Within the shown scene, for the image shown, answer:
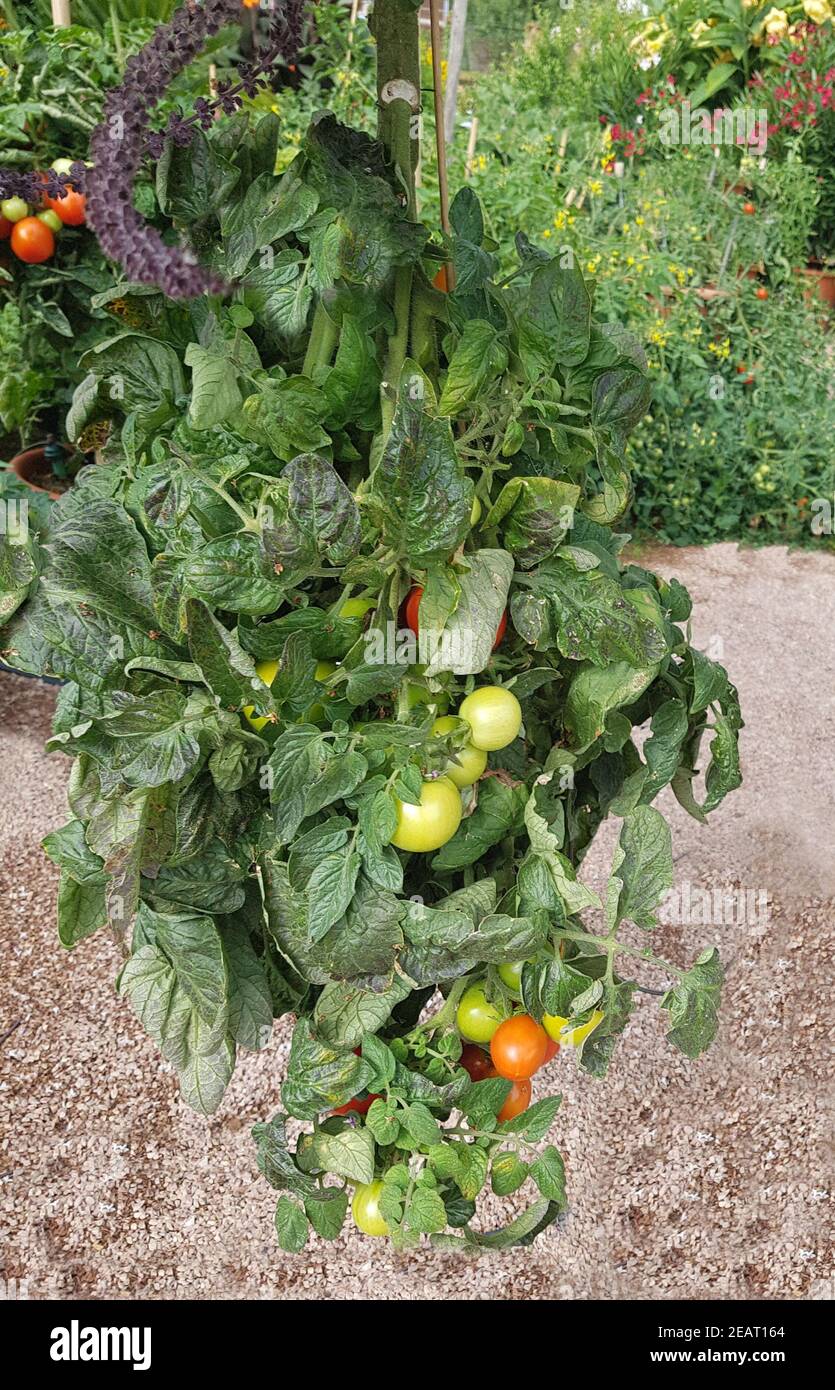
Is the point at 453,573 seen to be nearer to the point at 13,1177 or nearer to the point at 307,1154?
the point at 307,1154

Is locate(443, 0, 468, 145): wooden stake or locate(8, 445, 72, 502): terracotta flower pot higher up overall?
locate(443, 0, 468, 145): wooden stake

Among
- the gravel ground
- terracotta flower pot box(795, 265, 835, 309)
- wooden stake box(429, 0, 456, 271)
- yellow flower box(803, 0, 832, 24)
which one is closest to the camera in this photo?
wooden stake box(429, 0, 456, 271)

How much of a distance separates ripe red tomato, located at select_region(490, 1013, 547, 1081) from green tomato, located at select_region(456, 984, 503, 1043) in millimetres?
24

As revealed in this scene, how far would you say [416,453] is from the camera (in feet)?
2.50

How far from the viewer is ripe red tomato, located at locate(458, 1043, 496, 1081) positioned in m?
1.05

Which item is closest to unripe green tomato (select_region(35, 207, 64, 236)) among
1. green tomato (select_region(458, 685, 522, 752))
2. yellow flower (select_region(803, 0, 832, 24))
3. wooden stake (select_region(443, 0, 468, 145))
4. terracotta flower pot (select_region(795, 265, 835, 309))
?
green tomato (select_region(458, 685, 522, 752))

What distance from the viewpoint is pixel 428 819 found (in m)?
0.81

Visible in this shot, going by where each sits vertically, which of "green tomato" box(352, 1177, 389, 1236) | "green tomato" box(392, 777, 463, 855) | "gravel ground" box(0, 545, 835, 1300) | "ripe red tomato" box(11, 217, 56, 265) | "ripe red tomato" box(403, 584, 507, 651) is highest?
"ripe red tomato" box(11, 217, 56, 265)

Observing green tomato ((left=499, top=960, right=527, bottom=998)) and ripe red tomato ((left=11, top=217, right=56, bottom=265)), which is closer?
green tomato ((left=499, top=960, right=527, bottom=998))

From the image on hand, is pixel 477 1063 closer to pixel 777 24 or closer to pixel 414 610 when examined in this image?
pixel 414 610

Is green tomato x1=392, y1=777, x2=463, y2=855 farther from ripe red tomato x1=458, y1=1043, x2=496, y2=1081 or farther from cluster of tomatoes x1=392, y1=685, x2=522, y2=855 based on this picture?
ripe red tomato x1=458, y1=1043, x2=496, y2=1081

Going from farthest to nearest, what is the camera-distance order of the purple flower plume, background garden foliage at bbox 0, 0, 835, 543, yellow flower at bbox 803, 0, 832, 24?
yellow flower at bbox 803, 0, 832, 24, background garden foliage at bbox 0, 0, 835, 543, the purple flower plume

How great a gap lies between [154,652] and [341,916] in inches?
10.1

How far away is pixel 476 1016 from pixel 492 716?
31 centimetres
